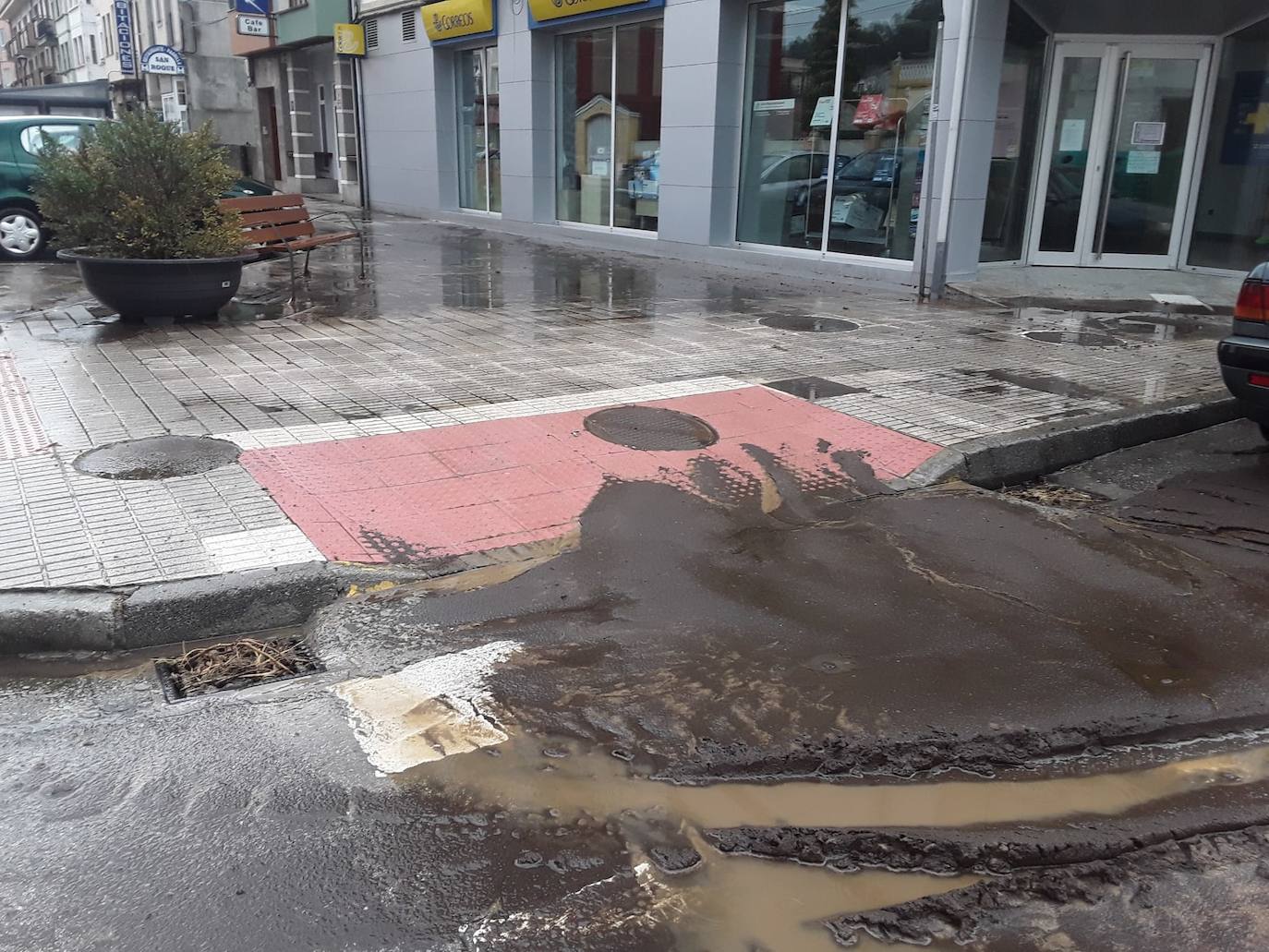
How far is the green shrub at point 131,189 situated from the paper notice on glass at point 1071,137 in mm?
10114

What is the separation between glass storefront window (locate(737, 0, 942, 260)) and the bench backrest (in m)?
6.41

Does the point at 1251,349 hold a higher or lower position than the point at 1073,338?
higher

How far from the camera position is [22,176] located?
13.3 metres

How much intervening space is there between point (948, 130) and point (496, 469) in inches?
323

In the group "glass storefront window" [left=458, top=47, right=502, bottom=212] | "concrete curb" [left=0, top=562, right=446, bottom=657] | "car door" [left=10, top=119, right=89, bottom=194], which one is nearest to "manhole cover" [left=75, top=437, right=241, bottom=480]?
"concrete curb" [left=0, top=562, right=446, bottom=657]

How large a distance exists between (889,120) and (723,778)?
1119cm

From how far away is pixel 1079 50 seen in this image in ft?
41.6

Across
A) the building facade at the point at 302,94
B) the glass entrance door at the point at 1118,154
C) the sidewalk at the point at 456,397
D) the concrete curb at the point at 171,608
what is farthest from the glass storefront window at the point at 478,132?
the concrete curb at the point at 171,608

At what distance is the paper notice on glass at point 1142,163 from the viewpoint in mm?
12992

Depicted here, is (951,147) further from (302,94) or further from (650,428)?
(302,94)

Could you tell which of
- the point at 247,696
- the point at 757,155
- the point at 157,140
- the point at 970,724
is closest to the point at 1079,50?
the point at 757,155

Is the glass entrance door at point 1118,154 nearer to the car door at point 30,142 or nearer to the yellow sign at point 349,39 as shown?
the car door at point 30,142

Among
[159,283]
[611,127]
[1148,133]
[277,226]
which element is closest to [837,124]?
[1148,133]

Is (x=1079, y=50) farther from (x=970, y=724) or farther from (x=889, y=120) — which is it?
(x=970, y=724)
